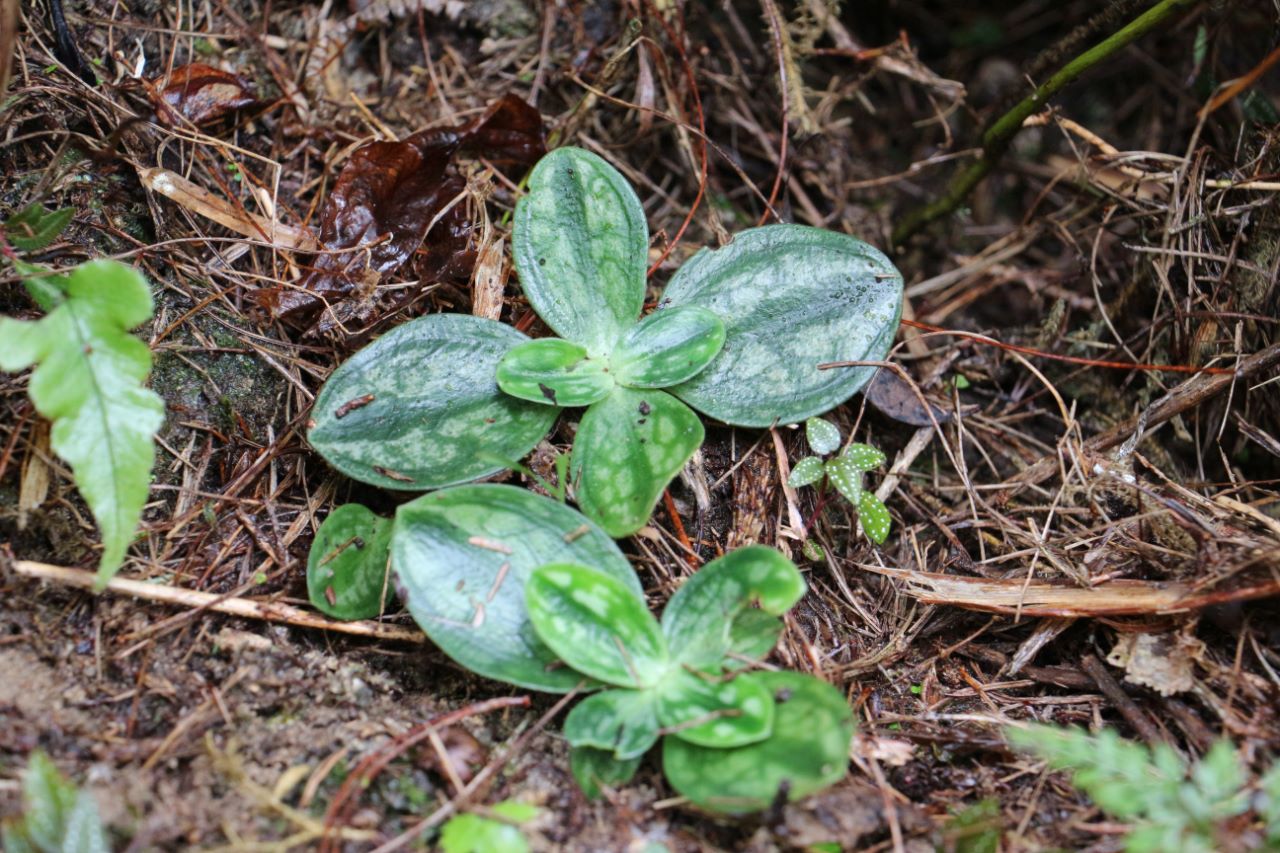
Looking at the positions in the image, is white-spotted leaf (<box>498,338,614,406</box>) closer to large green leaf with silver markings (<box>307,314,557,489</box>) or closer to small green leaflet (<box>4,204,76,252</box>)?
large green leaf with silver markings (<box>307,314,557,489</box>)

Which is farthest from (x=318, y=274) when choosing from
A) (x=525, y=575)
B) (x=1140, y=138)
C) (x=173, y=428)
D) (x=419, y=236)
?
(x=1140, y=138)

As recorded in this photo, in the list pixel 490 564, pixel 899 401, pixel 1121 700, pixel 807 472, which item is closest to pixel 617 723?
pixel 490 564

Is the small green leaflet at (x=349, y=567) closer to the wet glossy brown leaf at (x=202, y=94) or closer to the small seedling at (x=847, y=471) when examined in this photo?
the small seedling at (x=847, y=471)

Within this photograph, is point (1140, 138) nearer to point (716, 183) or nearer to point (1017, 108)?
point (1017, 108)

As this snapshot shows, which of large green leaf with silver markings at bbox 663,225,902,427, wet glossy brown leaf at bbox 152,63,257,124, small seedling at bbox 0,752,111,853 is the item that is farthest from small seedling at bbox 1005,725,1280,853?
wet glossy brown leaf at bbox 152,63,257,124

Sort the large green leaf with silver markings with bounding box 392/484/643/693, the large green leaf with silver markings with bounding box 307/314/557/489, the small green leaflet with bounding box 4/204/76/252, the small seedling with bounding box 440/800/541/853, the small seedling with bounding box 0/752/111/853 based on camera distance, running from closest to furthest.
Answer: the small seedling with bounding box 0/752/111/853 → the small seedling with bounding box 440/800/541/853 → the large green leaf with silver markings with bounding box 392/484/643/693 → the small green leaflet with bounding box 4/204/76/252 → the large green leaf with silver markings with bounding box 307/314/557/489

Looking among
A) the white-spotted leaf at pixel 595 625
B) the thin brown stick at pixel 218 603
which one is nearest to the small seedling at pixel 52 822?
the thin brown stick at pixel 218 603
